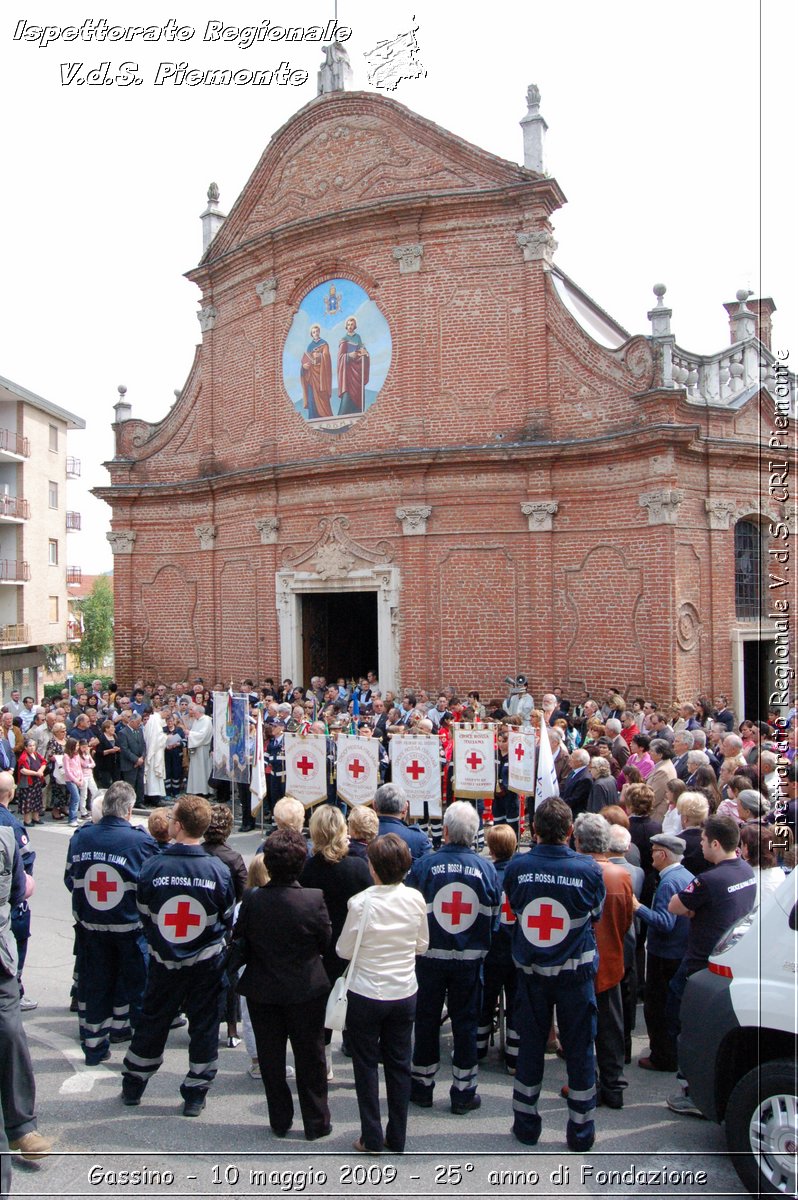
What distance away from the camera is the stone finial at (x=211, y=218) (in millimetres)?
22516

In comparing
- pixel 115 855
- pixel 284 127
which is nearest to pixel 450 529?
pixel 284 127

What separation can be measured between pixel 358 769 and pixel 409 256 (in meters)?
11.6

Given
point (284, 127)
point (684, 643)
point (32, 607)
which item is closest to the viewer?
point (684, 643)

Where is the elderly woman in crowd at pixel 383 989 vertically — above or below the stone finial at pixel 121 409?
below

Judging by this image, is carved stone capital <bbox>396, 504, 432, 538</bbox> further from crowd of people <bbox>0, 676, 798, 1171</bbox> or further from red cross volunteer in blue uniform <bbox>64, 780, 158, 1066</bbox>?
red cross volunteer in blue uniform <bbox>64, 780, 158, 1066</bbox>

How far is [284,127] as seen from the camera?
2008 centimetres

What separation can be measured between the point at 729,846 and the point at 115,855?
386 cm

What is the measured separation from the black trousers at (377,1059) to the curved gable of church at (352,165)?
52.9ft

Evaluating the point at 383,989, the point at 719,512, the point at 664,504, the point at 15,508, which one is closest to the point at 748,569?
the point at 719,512

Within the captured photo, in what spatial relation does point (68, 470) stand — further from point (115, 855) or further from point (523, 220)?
point (115, 855)

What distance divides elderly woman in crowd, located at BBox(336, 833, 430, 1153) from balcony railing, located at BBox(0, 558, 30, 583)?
3272 cm

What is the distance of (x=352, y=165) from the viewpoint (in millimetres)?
19109

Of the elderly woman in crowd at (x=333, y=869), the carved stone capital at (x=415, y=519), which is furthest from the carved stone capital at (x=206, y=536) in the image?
the elderly woman in crowd at (x=333, y=869)

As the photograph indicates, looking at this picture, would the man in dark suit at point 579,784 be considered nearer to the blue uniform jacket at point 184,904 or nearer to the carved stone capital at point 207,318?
the blue uniform jacket at point 184,904
